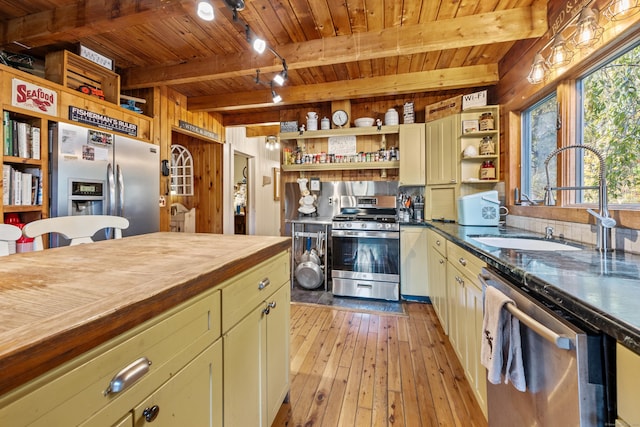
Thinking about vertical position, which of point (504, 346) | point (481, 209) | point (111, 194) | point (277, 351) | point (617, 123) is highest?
point (617, 123)

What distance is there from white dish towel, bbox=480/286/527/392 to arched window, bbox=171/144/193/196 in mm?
4385

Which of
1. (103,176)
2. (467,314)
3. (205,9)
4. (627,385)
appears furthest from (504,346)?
(103,176)

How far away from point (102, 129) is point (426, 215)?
353 cm

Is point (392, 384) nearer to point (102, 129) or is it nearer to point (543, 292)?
point (543, 292)

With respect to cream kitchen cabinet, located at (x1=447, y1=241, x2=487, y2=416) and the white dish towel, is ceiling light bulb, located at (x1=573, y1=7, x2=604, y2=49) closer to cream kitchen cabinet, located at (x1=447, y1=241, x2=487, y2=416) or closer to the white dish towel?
cream kitchen cabinet, located at (x1=447, y1=241, x2=487, y2=416)

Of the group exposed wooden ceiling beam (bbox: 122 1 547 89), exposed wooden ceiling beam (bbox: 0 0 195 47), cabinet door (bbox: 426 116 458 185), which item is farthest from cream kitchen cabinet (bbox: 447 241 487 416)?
exposed wooden ceiling beam (bbox: 0 0 195 47)

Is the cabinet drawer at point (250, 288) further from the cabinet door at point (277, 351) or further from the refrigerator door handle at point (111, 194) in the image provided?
the refrigerator door handle at point (111, 194)

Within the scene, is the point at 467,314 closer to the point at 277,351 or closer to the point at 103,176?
the point at 277,351

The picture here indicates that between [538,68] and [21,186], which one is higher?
[538,68]

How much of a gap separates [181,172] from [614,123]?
482 centimetres

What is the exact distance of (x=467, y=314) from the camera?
1.59 m

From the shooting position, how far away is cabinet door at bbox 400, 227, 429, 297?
306 centimetres

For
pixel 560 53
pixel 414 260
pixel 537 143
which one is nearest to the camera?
pixel 560 53

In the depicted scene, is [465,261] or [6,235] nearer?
[6,235]
